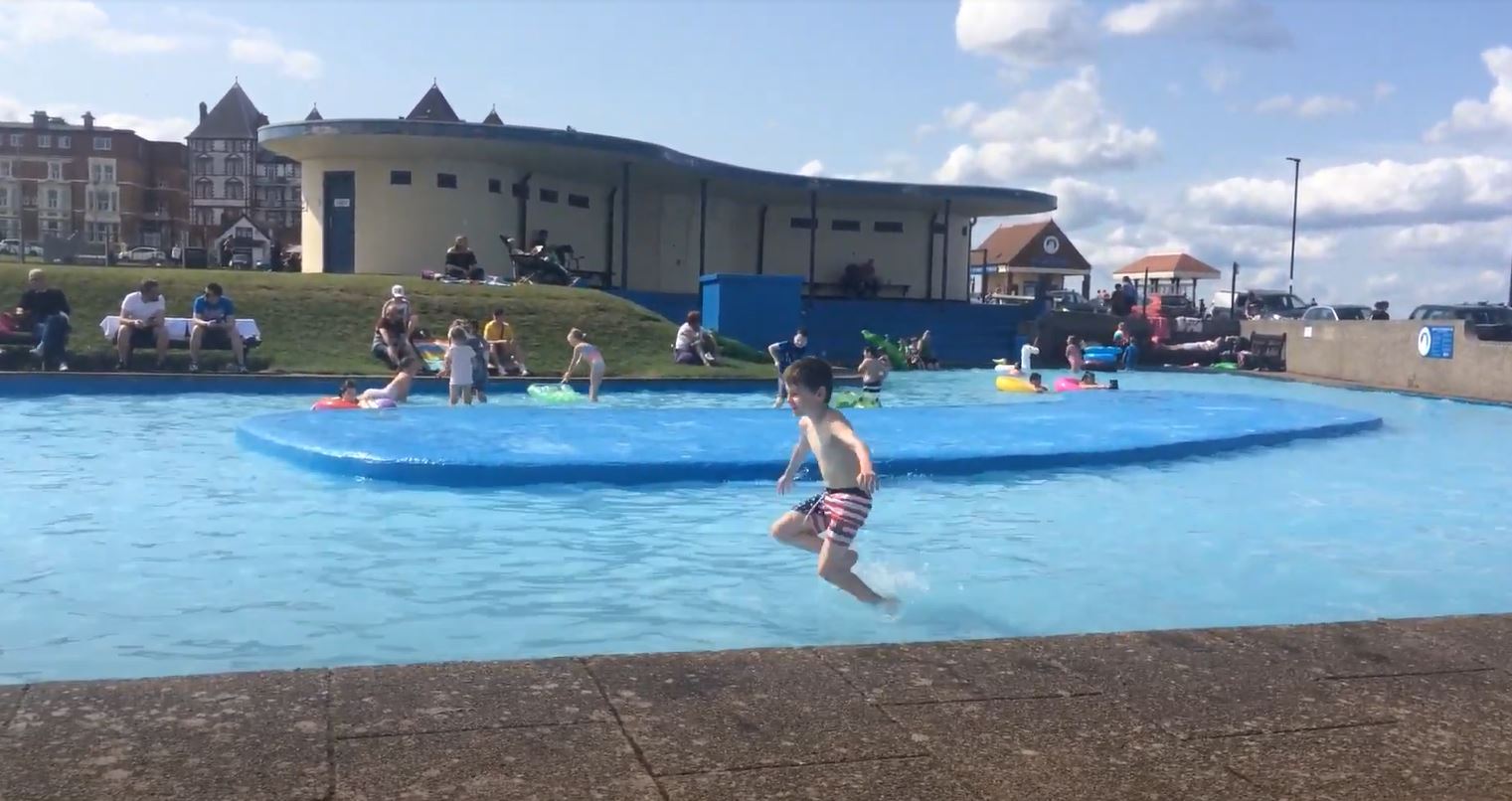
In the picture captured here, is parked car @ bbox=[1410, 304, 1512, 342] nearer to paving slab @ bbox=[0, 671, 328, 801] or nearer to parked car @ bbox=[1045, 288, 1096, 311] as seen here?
parked car @ bbox=[1045, 288, 1096, 311]

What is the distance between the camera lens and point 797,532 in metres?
6.47

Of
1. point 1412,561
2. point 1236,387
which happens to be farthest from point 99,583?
point 1236,387

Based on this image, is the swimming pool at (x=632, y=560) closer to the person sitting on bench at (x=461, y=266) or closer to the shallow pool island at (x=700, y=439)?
the shallow pool island at (x=700, y=439)

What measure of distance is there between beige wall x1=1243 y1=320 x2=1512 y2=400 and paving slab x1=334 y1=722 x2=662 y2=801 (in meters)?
23.5

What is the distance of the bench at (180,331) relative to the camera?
18.9m

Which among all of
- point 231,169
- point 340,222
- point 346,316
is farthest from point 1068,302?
point 231,169

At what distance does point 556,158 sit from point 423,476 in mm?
20007

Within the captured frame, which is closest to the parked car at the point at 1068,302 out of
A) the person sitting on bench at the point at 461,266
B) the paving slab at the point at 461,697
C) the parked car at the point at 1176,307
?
the parked car at the point at 1176,307

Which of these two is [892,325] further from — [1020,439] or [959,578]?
[959,578]

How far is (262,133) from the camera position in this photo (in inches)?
1102

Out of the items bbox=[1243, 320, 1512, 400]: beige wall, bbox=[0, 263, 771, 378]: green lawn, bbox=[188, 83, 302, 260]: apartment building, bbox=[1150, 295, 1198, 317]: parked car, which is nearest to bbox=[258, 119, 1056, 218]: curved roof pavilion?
bbox=[0, 263, 771, 378]: green lawn

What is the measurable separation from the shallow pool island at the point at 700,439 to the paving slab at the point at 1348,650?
21.1ft

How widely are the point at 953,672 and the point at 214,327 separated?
17.4m

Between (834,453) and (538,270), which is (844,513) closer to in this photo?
(834,453)
